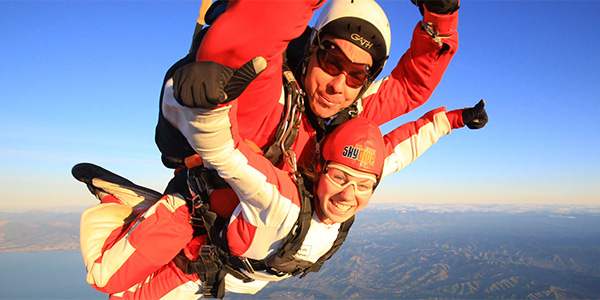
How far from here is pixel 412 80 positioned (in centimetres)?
247

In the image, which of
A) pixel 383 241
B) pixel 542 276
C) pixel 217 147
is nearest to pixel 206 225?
pixel 217 147

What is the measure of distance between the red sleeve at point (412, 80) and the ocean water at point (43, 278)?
5376 cm

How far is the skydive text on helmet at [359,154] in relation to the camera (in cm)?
176

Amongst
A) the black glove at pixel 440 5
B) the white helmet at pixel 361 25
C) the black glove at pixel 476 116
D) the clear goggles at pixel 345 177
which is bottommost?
the clear goggles at pixel 345 177

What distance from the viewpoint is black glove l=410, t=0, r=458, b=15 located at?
1742 millimetres

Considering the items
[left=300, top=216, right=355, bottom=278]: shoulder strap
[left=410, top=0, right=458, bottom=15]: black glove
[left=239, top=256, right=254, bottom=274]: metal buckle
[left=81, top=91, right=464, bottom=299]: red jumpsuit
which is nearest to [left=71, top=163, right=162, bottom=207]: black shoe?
[left=81, top=91, right=464, bottom=299]: red jumpsuit

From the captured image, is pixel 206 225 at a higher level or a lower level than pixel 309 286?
higher

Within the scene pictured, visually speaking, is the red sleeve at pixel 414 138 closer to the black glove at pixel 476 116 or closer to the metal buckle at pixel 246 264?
the black glove at pixel 476 116

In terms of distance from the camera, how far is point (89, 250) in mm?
1859

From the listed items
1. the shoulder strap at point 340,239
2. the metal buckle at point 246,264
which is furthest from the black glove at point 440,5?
the metal buckle at point 246,264

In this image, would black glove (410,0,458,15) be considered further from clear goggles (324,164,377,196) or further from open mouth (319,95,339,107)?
clear goggles (324,164,377,196)

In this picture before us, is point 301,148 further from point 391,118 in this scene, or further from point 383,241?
point 383,241

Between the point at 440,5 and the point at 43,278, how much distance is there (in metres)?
68.9

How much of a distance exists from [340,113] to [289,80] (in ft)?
1.68
